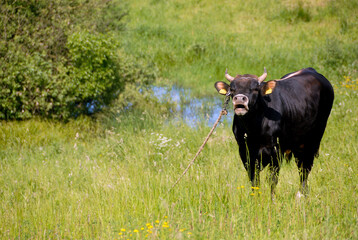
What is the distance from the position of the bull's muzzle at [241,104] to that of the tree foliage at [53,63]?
6649 millimetres

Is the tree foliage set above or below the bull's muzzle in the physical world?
below

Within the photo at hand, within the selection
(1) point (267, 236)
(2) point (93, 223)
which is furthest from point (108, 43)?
(1) point (267, 236)

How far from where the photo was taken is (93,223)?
427 centimetres

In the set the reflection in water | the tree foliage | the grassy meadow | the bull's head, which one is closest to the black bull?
the bull's head

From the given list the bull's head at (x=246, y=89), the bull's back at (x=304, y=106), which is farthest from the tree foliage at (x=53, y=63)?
the bull's head at (x=246, y=89)

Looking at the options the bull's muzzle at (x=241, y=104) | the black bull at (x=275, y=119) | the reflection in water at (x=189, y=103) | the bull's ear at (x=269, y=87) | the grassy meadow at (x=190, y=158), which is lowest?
the reflection in water at (x=189, y=103)

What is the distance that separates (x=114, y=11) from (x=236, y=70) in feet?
16.6

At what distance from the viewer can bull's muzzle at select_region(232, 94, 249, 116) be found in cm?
472

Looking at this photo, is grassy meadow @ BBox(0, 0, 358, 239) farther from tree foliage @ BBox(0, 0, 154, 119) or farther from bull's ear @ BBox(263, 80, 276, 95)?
bull's ear @ BBox(263, 80, 276, 95)

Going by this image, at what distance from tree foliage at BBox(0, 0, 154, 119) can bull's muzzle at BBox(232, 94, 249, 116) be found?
665 centimetres

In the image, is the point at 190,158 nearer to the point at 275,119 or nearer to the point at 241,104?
the point at 275,119

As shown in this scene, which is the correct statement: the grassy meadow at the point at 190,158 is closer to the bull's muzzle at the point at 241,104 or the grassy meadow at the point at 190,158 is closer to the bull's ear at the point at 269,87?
the bull's muzzle at the point at 241,104

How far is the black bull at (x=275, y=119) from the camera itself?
508cm

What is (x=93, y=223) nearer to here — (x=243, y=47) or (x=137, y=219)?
(x=137, y=219)
